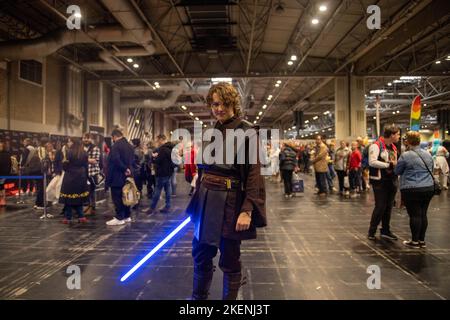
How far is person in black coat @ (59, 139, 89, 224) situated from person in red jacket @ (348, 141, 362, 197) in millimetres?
6556

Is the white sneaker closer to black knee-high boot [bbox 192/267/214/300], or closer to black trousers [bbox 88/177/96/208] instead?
black trousers [bbox 88/177/96/208]

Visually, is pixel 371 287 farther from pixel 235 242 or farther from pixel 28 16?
pixel 28 16

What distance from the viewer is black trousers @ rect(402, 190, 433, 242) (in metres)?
4.02

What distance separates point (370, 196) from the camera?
29.1ft

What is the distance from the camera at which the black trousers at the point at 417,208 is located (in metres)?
4.02

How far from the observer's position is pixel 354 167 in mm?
8930

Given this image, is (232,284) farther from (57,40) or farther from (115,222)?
(57,40)

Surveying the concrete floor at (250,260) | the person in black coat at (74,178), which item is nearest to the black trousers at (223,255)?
the concrete floor at (250,260)

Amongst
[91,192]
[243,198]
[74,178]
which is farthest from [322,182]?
[243,198]

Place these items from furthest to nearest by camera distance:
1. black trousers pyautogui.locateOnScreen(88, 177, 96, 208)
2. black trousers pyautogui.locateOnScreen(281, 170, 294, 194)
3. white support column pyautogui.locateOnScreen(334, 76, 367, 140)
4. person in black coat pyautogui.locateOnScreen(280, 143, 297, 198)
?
white support column pyautogui.locateOnScreen(334, 76, 367, 140), black trousers pyautogui.locateOnScreen(281, 170, 294, 194), person in black coat pyautogui.locateOnScreen(280, 143, 297, 198), black trousers pyautogui.locateOnScreen(88, 177, 96, 208)

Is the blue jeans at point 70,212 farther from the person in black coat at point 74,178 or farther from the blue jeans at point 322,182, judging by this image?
the blue jeans at point 322,182

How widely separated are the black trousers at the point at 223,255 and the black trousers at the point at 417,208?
2830mm

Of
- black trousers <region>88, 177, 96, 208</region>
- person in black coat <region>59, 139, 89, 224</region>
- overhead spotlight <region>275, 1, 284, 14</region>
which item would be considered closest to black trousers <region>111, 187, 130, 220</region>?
person in black coat <region>59, 139, 89, 224</region>

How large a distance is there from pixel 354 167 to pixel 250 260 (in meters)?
6.13
